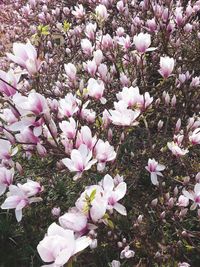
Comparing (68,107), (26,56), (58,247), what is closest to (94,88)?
(68,107)

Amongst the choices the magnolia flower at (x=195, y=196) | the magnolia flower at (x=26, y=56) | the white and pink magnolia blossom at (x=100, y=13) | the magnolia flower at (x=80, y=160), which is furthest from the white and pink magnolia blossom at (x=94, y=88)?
the white and pink magnolia blossom at (x=100, y=13)

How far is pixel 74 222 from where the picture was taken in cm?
159

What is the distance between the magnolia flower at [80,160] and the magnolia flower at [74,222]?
12.5 inches

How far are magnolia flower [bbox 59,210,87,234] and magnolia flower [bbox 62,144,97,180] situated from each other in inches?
12.5

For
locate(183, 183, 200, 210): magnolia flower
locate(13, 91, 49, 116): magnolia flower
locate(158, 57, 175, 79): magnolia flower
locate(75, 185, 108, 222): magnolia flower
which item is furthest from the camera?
locate(158, 57, 175, 79): magnolia flower

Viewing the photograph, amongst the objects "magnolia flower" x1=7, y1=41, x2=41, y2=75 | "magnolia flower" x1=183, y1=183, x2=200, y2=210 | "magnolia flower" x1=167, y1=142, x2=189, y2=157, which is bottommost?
"magnolia flower" x1=183, y1=183, x2=200, y2=210

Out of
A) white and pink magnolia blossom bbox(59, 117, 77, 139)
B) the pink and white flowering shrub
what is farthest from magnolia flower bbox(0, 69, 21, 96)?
white and pink magnolia blossom bbox(59, 117, 77, 139)

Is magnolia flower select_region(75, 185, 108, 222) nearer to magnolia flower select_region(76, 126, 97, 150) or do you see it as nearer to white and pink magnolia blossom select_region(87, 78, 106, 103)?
magnolia flower select_region(76, 126, 97, 150)

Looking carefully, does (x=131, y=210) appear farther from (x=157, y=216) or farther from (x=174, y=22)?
(x=174, y=22)

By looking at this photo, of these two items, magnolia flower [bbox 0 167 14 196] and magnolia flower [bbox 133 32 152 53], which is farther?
magnolia flower [bbox 133 32 152 53]

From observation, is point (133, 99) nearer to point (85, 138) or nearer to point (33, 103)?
point (85, 138)

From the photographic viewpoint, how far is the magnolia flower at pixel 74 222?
159cm

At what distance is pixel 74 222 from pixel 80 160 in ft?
1.19

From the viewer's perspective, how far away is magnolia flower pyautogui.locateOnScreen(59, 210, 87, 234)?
159cm
